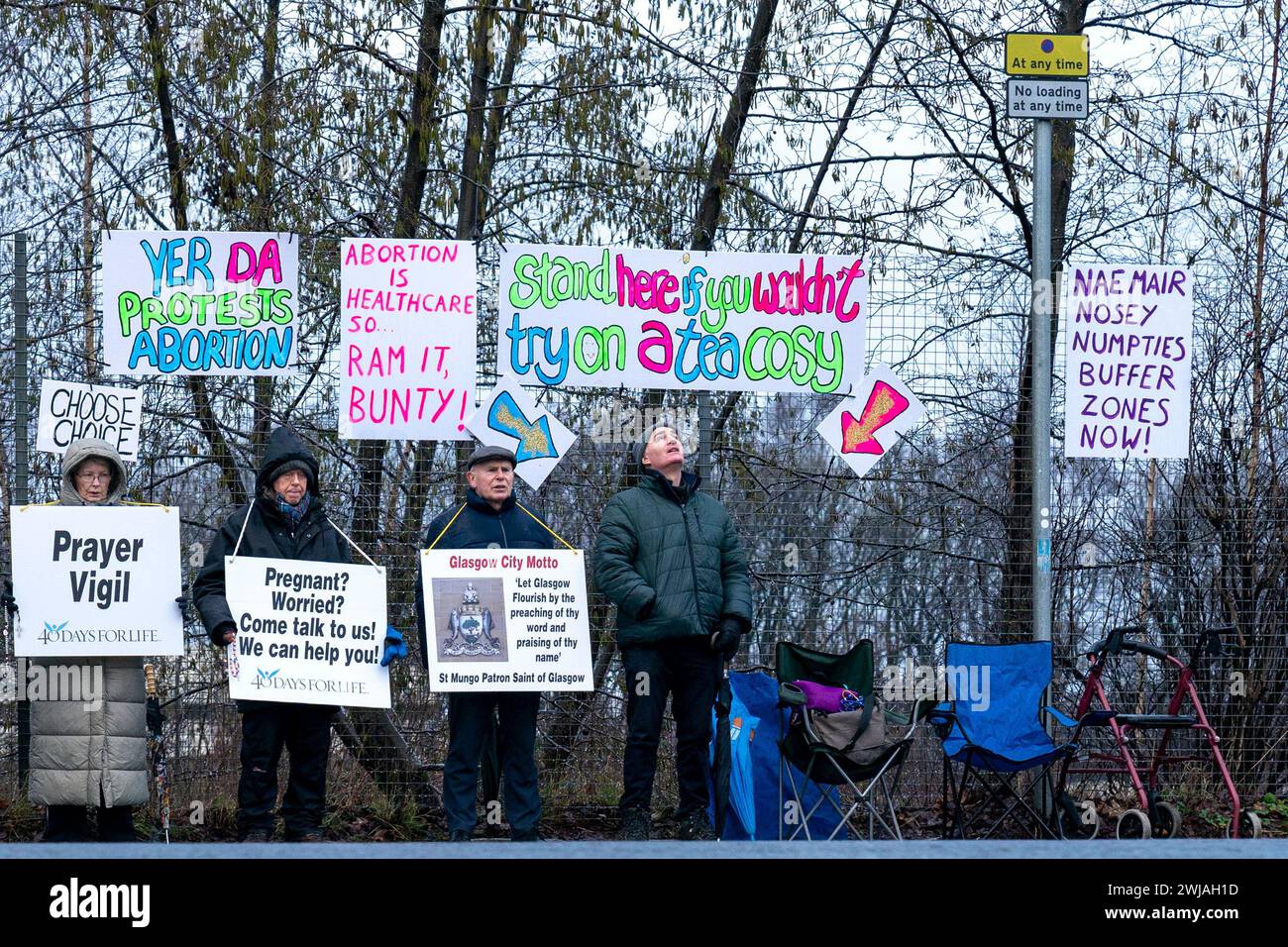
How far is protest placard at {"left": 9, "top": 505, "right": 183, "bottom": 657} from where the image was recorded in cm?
623

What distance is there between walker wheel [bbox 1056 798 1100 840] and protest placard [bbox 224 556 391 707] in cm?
324

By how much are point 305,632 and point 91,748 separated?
968 mm

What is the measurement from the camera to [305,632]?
6.25 metres

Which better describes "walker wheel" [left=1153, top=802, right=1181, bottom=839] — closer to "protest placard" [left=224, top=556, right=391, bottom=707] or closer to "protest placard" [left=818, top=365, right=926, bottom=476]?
"protest placard" [left=818, top=365, right=926, bottom=476]

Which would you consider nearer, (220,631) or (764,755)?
(220,631)

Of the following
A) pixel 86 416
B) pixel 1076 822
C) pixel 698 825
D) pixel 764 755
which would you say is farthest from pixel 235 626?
pixel 1076 822

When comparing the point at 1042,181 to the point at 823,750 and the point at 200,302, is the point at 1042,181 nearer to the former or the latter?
the point at 823,750

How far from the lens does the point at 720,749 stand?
6699 millimetres

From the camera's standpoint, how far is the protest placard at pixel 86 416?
7051 mm

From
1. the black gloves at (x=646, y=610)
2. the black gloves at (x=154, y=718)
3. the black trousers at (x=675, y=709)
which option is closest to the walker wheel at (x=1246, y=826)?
the black trousers at (x=675, y=709)

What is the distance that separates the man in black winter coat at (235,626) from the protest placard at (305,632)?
0.08 m

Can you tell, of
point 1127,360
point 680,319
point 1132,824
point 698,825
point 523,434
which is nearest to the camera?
point 698,825
